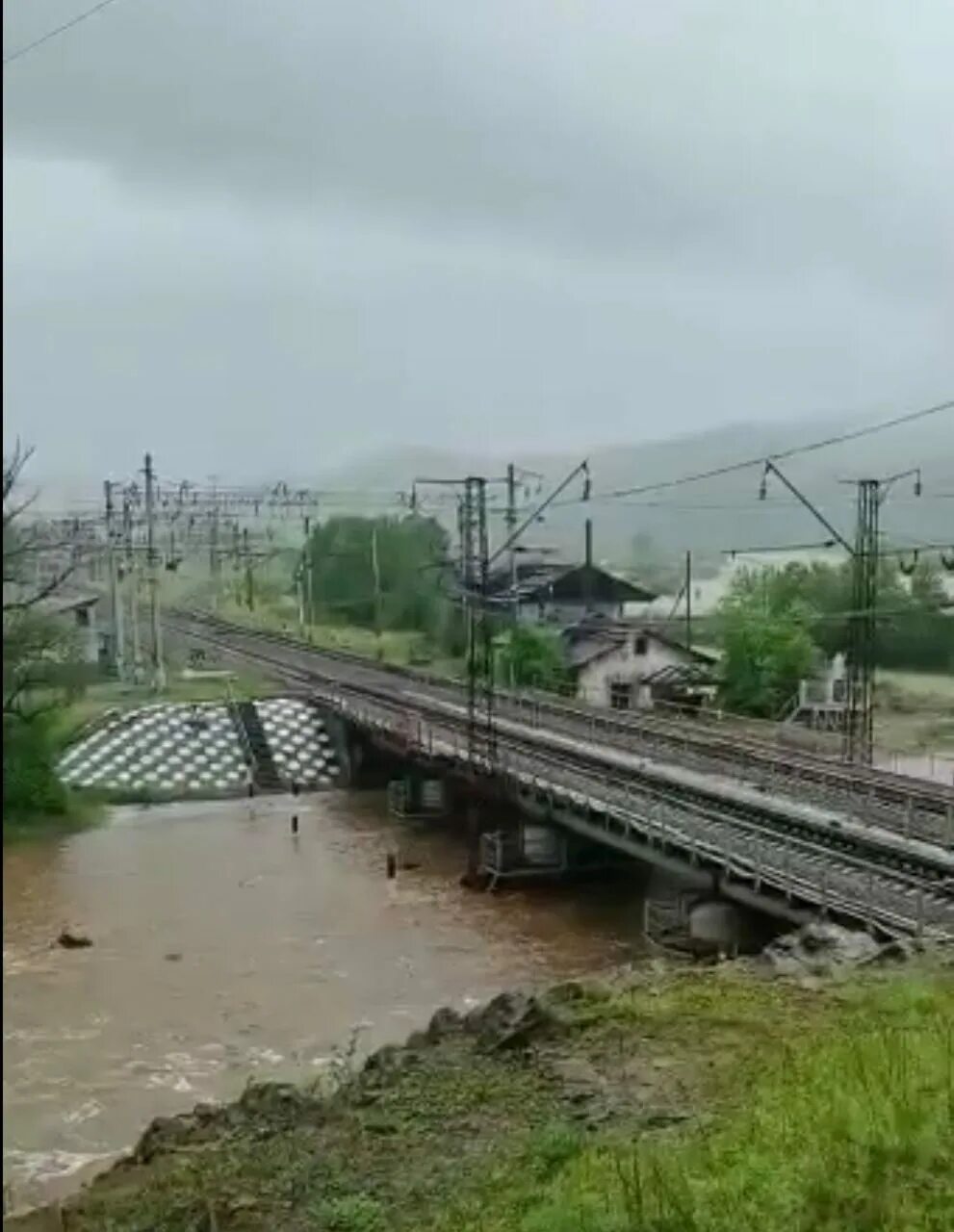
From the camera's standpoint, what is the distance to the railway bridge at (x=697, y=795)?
667 centimetres

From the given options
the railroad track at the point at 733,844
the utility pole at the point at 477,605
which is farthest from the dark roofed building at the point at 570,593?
the railroad track at the point at 733,844

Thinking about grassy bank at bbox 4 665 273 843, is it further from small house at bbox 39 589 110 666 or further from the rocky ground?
the rocky ground

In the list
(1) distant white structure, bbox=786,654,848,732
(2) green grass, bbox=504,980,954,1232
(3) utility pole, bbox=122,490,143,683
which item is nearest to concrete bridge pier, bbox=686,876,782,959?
(3) utility pole, bbox=122,490,143,683

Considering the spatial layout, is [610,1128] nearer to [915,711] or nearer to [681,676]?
[915,711]

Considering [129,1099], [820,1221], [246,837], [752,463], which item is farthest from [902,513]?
[820,1221]

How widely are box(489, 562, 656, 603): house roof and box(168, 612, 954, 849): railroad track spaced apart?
1935 mm

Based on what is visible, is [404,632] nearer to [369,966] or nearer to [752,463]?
[752,463]

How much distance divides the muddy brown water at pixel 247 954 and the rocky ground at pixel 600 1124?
0.50 metres

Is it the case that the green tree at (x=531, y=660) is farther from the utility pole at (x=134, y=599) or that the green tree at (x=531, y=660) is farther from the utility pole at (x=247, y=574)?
the utility pole at (x=247, y=574)

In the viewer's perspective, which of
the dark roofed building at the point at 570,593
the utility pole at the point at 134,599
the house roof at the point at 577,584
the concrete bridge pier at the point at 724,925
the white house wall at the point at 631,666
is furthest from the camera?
the house roof at the point at 577,584

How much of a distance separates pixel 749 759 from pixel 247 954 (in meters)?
4.21

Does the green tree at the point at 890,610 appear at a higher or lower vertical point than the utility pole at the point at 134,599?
lower

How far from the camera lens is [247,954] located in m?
7.68

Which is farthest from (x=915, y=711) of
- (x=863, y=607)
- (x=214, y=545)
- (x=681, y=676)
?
(x=214, y=545)
